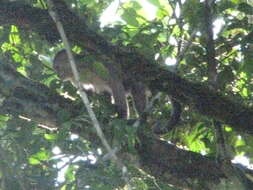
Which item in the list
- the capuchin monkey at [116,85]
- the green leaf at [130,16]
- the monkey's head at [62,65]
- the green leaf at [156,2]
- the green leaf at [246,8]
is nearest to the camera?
the green leaf at [246,8]

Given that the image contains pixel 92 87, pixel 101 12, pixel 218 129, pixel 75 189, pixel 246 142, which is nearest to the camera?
pixel 75 189

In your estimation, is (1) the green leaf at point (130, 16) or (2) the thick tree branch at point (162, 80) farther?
(1) the green leaf at point (130, 16)

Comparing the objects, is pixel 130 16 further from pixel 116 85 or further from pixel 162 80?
pixel 116 85

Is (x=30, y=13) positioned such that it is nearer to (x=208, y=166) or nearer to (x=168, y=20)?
(x=168, y=20)

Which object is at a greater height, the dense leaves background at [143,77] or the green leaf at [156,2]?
the green leaf at [156,2]

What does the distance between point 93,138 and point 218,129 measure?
3.40 feet

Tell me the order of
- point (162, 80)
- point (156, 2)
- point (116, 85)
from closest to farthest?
point (162, 80), point (156, 2), point (116, 85)

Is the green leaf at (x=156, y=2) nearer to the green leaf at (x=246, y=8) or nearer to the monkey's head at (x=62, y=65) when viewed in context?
the green leaf at (x=246, y=8)

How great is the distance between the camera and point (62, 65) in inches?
278

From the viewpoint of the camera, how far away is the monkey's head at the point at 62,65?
267 inches

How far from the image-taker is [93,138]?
4.88m

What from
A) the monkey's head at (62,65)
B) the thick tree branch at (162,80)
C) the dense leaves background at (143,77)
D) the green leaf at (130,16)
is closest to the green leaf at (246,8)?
the dense leaves background at (143,77)

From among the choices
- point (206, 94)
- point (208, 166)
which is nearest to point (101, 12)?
point (206, 94)

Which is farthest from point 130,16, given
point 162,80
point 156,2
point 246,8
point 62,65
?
point 62,65
